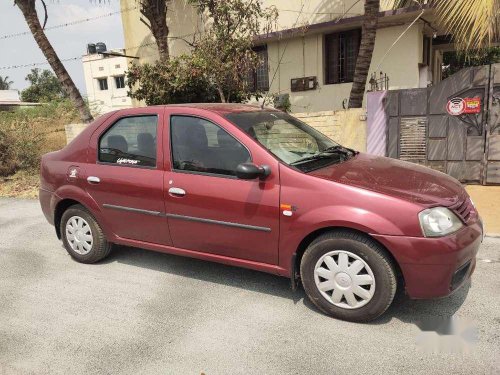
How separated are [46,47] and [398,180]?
11.8 meters

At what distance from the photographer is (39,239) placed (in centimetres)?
574

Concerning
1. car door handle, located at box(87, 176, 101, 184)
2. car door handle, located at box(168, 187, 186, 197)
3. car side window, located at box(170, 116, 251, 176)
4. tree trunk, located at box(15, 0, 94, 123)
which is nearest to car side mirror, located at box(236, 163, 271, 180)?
car side window, located at box(170, 116, 251, 176)

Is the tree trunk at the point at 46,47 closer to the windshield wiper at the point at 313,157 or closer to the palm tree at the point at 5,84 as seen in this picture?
the windshield wiper at the point at 313,157

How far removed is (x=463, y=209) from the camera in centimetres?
319

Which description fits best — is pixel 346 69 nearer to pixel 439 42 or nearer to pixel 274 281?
pixel 439 42

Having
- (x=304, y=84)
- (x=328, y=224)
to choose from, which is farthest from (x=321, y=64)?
(x=328, y=224)

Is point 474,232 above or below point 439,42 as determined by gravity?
below

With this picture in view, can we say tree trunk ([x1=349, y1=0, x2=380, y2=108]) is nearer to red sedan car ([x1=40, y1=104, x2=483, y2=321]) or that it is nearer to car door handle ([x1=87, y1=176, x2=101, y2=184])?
red sedan car ([x1=40, y1=104, x2=483, y2=321])

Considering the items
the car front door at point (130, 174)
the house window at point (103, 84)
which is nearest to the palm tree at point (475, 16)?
the car front door at point (130, 174)

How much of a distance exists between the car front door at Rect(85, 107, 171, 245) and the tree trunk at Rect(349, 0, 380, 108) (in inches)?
212

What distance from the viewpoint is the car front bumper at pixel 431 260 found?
288cm

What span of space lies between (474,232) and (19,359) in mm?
3421

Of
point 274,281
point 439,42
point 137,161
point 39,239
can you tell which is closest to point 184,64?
point 39,239

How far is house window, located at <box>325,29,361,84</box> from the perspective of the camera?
1138 centimetres
